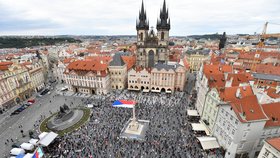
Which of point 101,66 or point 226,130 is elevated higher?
point 101,66

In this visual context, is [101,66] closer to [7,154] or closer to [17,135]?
[17,135]

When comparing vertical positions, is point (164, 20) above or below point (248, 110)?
above

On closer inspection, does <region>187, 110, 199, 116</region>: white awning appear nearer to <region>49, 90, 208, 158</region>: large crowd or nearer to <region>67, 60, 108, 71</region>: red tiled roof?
<region>49, 90, 208, 158</region>: large crowd

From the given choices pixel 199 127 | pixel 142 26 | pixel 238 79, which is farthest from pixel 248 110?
pixel 142 26

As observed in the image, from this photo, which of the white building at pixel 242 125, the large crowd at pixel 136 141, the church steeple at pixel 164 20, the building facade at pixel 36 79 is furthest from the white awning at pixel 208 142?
the building facade at pixel 36 79

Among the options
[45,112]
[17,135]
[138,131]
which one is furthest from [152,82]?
[17,135]

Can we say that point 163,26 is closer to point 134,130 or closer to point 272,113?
point 134,130
